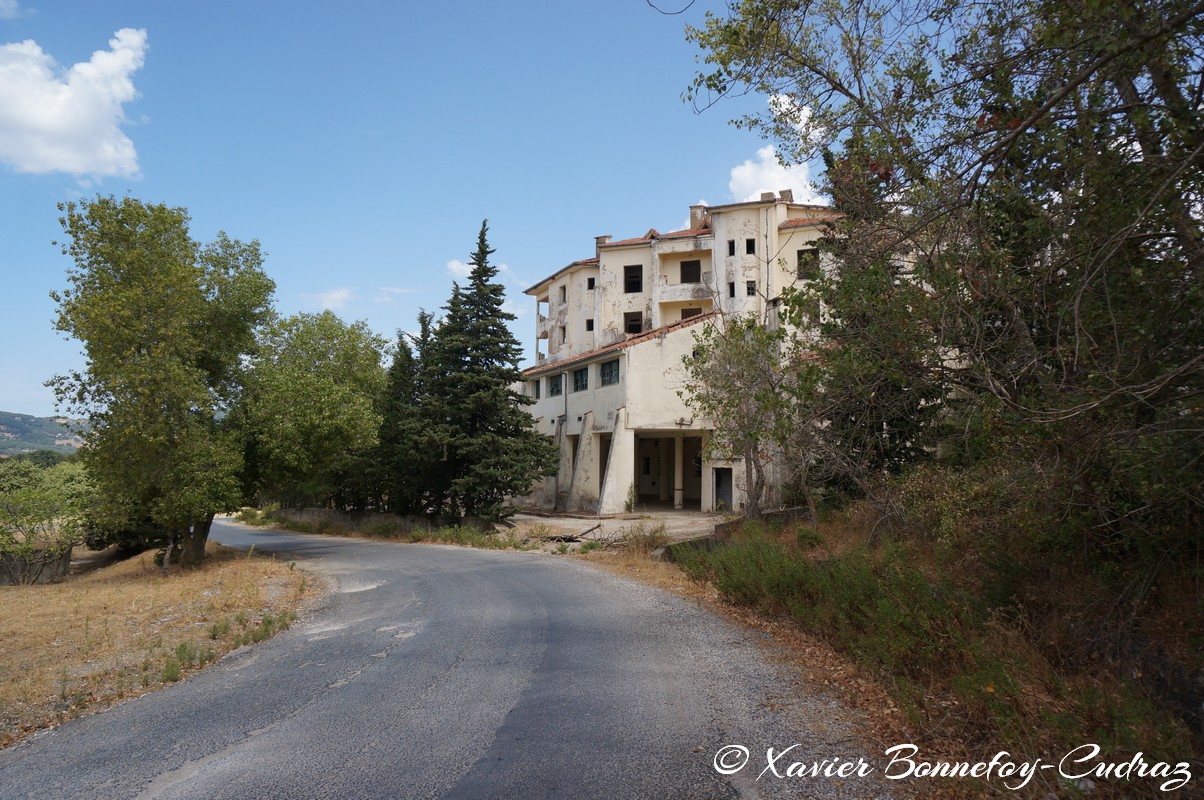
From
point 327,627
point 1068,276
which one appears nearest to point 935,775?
point 1068,276

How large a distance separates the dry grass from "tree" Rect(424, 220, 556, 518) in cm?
855

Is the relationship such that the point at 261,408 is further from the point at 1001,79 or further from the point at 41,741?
the point at 1001,79

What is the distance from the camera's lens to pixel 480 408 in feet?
88.8

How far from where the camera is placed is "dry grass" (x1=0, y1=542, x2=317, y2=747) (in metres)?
7.32

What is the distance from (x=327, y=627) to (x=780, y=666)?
270 inches

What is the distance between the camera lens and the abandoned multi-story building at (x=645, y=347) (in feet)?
102

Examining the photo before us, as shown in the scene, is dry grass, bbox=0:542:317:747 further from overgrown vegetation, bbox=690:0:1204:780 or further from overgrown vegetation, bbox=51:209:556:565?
overgrown vegetation, bbox=690:0:1204:780

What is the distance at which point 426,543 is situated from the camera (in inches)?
1051

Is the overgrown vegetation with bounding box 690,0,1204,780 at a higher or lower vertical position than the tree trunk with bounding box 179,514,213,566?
higher

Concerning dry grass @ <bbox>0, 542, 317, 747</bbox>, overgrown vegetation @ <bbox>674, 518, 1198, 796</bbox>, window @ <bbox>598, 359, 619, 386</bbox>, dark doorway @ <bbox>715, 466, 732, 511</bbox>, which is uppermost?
window @ <bbox>598, 359, 619, 386</bbox>

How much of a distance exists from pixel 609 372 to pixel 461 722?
2733 centimetres

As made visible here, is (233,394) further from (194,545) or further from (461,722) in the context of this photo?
(461,722)

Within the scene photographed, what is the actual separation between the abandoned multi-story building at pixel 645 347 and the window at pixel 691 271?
6 cm

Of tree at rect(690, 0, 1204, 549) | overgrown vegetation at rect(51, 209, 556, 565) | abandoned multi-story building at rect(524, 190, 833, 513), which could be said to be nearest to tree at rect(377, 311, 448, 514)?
overgrown vegetation at rect(51, 209, 556, 565)
